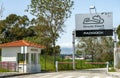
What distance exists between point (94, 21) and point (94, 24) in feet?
1.30

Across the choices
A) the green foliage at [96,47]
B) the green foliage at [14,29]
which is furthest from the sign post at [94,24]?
the green foliage at [14,29]

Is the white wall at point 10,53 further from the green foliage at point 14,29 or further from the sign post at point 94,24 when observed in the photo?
the green foliage at point 14,29

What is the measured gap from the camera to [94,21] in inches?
1986

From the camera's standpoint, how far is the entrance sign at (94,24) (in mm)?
49688

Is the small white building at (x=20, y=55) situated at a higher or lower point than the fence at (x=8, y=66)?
higher

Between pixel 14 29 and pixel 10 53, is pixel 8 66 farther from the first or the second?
pixel 14 29

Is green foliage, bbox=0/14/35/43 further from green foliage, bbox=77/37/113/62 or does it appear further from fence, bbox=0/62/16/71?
fence, bbox=0/62/16/71

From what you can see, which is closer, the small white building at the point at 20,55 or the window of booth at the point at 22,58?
the small white building at the point at 20,55

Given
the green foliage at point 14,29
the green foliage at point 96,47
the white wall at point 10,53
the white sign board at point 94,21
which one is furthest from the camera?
the green foliage at point 14,29

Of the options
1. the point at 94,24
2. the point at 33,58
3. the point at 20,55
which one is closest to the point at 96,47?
the point at 94,24

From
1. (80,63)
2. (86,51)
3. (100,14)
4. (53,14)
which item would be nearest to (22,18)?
(86,51)

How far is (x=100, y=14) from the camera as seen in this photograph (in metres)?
50.2

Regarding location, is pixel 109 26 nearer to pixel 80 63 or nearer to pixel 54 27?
pixel 54 27

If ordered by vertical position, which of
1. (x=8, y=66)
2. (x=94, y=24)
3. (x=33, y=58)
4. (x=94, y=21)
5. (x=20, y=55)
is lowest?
(x=8, y=66)
